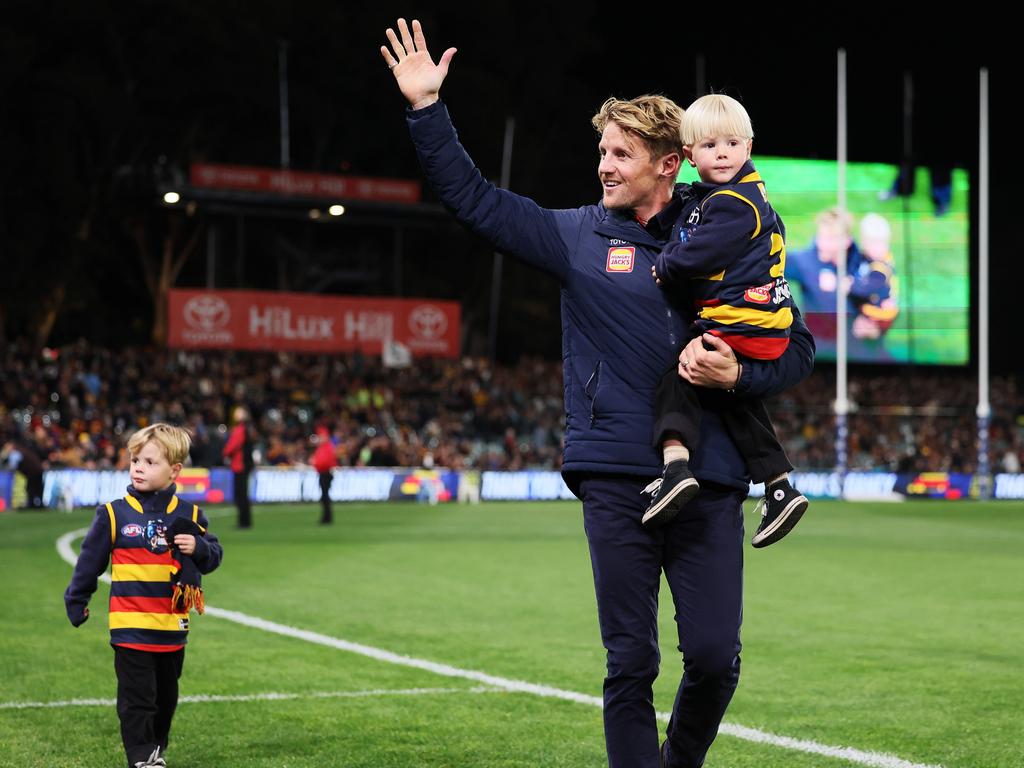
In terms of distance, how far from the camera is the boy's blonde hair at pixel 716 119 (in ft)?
16.0

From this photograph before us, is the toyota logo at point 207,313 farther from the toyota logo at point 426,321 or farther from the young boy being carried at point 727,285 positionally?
the young boy being carried at point 727,285

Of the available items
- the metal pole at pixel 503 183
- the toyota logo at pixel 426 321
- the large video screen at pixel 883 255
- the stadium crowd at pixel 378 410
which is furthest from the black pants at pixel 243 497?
the large video screen at pixel 883 255

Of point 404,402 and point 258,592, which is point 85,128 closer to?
point 404,402

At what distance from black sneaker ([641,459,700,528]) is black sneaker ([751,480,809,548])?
428mm

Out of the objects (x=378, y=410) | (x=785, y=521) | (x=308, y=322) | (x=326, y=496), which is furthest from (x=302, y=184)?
(x=785, y=521)

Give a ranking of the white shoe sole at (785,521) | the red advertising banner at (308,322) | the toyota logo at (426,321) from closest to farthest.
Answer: the white shoe sole at (785,521), the red advertising banner at (308,322), the toyota logo at (426,321)

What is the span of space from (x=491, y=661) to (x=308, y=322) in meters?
35.3

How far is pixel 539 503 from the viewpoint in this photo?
36938 mm

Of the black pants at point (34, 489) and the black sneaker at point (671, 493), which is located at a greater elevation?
the black sneaker at point (671, 493)

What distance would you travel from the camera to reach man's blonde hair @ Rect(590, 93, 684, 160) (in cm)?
514

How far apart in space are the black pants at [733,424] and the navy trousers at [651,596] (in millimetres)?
148

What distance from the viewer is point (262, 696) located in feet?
28.7

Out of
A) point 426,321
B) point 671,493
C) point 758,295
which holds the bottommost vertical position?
point 671,493

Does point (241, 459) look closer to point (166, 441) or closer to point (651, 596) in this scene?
point (166, 441)
